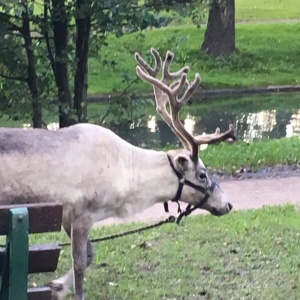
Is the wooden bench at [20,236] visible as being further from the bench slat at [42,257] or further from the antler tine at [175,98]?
the antler tine at [175,98]

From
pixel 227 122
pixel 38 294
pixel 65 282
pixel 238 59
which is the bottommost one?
pixel 227 122

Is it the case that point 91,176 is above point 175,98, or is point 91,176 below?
below

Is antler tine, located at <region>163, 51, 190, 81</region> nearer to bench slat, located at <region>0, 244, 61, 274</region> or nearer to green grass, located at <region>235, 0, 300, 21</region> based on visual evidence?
bench slat, located at <region>0, 244, 61, 274</region>

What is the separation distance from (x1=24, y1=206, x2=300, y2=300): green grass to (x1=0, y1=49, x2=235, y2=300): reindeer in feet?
1.48

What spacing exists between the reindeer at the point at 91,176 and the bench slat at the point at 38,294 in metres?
1.23

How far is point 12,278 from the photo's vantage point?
4.02 meters

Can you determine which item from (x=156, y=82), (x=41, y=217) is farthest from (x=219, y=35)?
(x=41, y=217)

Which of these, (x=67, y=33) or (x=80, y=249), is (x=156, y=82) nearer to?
(x=80, y=249)

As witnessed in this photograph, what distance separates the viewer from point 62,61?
981 centimetres

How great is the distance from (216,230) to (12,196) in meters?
2.80

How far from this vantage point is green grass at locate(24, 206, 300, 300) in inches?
243

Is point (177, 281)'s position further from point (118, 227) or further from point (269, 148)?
point (269, 148)

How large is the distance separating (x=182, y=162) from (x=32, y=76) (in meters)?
4.51

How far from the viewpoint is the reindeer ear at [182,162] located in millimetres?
6058
